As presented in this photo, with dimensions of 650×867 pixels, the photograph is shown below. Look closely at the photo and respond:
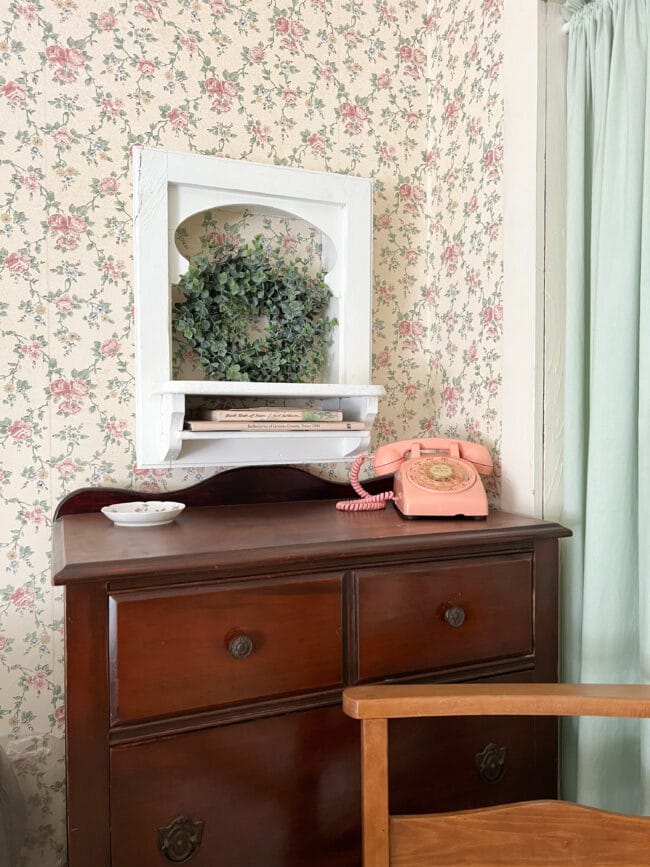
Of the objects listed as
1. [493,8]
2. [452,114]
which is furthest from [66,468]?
[493,8]

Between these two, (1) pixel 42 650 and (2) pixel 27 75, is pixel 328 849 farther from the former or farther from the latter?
(2) pixel 27 75

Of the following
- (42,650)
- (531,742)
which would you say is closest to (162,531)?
(42,650)

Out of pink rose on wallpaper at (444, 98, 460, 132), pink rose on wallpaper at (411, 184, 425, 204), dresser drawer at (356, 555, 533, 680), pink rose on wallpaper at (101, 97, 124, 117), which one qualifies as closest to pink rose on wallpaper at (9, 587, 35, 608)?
dresser drawer at (356, 555, 533, 680)

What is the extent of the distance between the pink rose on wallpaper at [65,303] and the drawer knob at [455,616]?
1.12 m

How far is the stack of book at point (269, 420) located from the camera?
5.16 ft

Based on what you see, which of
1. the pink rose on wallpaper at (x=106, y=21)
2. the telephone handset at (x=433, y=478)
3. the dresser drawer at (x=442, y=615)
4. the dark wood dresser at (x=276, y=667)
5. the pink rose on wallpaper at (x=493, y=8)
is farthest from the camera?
the pink rose on wallpaper at (x=493, y=8)

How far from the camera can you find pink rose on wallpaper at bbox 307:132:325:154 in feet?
6.02

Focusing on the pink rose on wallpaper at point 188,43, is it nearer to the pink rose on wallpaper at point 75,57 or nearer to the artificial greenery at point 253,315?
the pink rose on wallpaper at point 75,57

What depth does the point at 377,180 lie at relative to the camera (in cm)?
193

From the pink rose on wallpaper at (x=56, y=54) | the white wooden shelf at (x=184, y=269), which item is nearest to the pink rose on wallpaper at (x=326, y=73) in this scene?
the white wooden shelf at (x=184, y=269)

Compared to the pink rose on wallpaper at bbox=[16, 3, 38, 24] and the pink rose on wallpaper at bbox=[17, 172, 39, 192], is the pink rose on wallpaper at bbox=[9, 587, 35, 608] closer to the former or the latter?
the pink rose on wallpaper at bbox=[17, 172, 39, 192]

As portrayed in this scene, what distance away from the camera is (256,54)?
69.4 inches

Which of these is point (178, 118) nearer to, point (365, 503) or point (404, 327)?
point (404, 327)

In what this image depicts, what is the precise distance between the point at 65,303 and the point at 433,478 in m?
0.97
